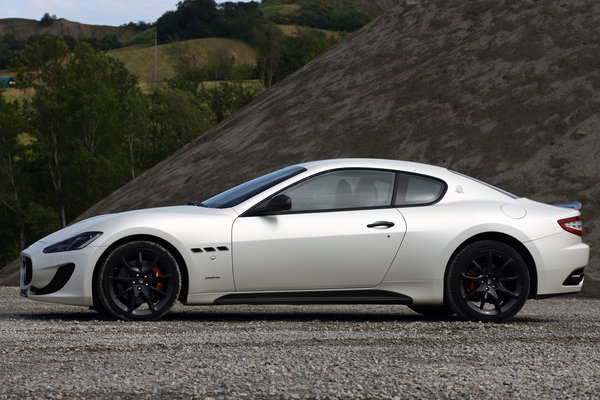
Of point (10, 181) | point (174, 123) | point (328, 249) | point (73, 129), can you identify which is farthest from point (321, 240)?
Result: point (174, 123)

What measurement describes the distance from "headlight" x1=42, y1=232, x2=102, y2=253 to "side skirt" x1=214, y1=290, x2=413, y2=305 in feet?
3.88

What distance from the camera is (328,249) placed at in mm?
7641

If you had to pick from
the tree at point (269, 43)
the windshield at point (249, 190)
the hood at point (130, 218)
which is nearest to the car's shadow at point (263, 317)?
the hood at point (130, 218)

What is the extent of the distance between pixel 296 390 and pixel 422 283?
348 cm

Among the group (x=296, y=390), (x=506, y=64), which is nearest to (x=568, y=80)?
(x=506, y=64)

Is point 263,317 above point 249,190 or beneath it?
beneath

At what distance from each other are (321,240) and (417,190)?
3.51 feet

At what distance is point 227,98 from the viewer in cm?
9519

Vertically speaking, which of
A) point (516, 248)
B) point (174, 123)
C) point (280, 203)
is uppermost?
point (174, 123)

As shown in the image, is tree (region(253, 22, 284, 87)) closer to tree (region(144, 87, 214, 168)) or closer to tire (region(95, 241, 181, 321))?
tree (region(144, 87, 214, 168))

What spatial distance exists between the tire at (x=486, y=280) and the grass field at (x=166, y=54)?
136 metres

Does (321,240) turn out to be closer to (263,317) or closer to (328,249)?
(328,249)

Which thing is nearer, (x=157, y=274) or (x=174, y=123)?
(x=157, y=274)

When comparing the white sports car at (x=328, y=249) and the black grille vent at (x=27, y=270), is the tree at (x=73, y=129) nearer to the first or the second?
the black grille vent at (x=27, y=270)
